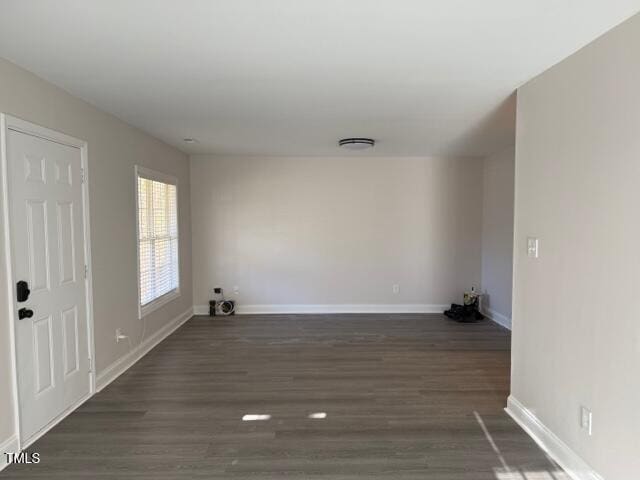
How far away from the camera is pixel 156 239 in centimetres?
458

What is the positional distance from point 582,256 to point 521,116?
1134 millimetres

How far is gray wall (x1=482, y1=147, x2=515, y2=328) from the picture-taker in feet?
16.4

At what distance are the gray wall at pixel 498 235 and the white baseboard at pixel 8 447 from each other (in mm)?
5090

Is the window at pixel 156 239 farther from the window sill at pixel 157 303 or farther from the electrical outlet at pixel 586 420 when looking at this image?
the electrical outlet at pixel 586 420

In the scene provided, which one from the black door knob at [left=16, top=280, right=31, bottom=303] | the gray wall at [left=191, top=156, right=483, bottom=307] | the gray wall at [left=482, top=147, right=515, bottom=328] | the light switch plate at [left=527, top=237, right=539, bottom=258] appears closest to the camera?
the black door knob at [left=16, top=280, right=31, bottom=303]

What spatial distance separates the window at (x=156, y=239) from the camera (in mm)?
4180

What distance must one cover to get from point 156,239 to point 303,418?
2937mm

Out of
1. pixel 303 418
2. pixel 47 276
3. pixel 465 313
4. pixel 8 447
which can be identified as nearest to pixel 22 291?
pixel 47 276

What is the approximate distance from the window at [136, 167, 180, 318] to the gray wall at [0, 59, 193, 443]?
0.17 meters

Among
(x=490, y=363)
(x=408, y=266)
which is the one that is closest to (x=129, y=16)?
(x=490, y=363)

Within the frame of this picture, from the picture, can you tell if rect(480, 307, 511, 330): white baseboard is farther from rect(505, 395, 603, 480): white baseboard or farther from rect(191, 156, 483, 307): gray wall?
rect(505, 395, 603, 480): white baseboard

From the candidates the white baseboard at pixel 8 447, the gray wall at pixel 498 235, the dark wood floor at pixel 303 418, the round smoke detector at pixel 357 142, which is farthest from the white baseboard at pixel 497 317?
the white baseboard at pixel 8 447

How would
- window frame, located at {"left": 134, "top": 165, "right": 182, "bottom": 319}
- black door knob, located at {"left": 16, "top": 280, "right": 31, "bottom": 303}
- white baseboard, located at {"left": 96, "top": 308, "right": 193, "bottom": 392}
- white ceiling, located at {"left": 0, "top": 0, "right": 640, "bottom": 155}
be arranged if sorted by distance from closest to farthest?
1. white ceiling, located at {"left": 0, "top": 0, "right": 640, "bottom": 155}
2. black door knob, located at {"left": 16, "top": 280, "right": 31, "bottom": 303}
3. white baseboard, located at {"left": 96, "top": 308, "right": 193, "bottom": 392}
4. window frame, located at {"left": 134, "top": 165, "right": 182, "bottom": 319}

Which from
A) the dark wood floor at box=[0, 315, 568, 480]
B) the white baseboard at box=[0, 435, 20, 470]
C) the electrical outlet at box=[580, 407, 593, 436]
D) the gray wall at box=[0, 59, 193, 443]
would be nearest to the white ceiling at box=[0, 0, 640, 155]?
the gray wall at box=[0, 59, 193, 443]
